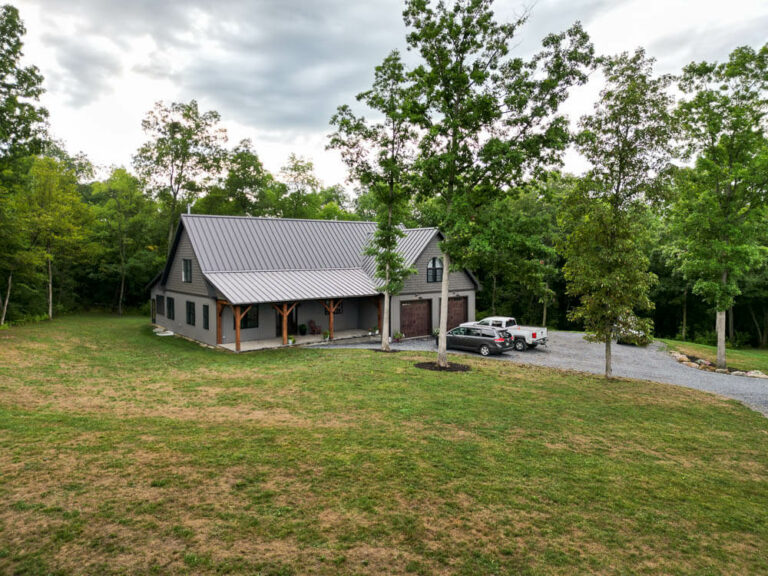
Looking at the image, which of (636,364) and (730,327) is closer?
(636,364)

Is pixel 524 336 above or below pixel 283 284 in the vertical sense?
below

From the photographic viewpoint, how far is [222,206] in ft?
141

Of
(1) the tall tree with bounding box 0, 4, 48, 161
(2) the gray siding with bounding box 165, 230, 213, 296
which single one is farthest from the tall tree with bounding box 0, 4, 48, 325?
(2) the gray siding with bounding box 165, 230, 213, 296

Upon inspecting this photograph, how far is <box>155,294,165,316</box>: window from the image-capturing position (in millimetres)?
28234

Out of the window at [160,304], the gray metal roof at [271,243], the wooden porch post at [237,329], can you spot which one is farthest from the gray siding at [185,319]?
the gray metal roof at [271,243]

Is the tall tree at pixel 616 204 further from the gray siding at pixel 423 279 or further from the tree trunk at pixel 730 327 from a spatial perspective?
the tree trunk at pixel 730 327

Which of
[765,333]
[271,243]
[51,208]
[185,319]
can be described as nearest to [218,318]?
[185,319]

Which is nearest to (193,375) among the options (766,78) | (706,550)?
(706,550)

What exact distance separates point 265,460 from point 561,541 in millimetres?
4764

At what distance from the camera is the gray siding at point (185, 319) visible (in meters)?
22.2

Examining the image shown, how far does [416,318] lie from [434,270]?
3332 mm

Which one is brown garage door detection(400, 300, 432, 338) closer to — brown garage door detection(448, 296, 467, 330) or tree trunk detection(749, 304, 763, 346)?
brown garage door detection(448, 296, 467, 330)

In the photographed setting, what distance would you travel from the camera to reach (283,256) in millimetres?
26016

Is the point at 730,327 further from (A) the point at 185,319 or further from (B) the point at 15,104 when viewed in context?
(B) the point at 15,104
